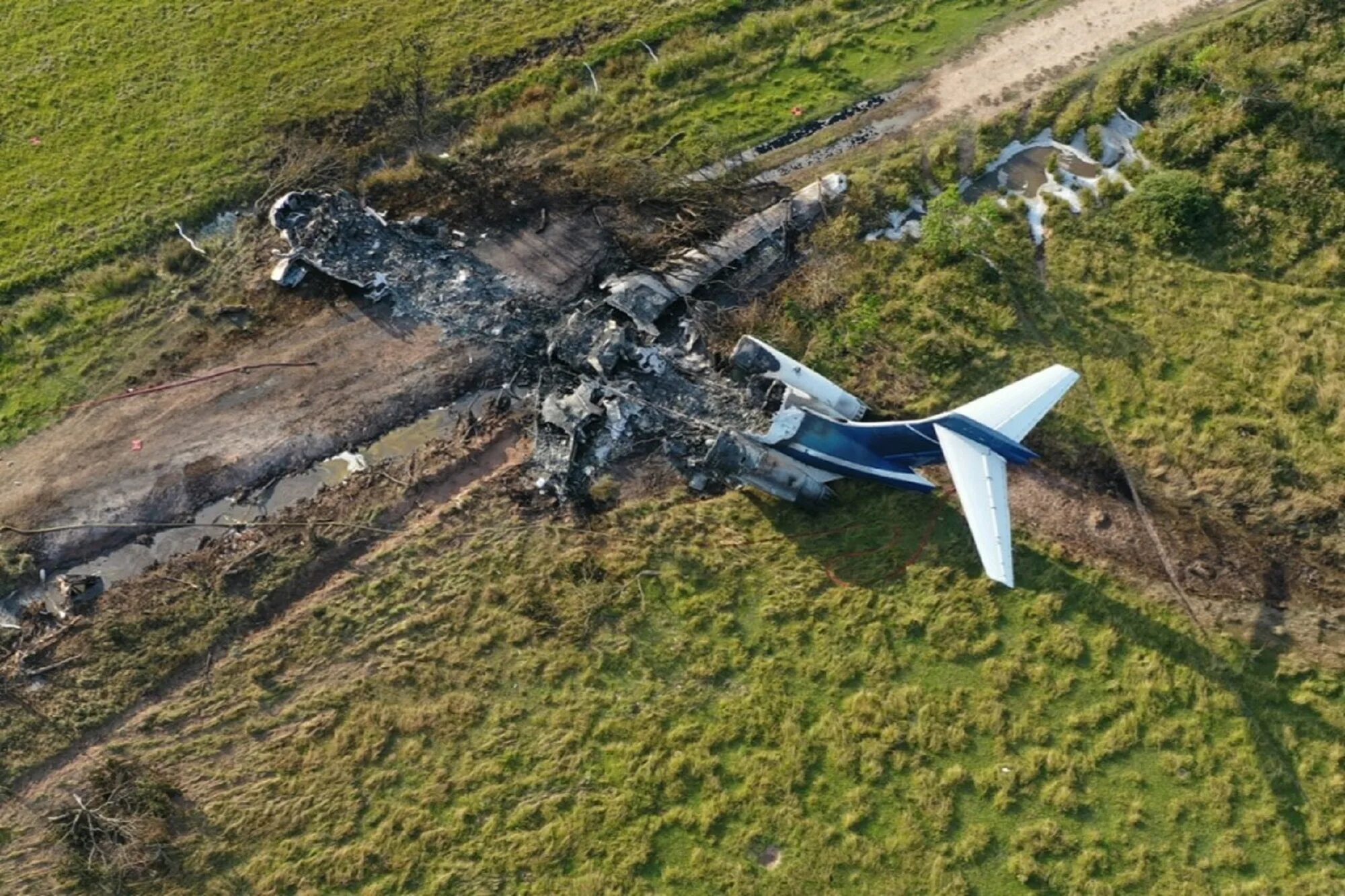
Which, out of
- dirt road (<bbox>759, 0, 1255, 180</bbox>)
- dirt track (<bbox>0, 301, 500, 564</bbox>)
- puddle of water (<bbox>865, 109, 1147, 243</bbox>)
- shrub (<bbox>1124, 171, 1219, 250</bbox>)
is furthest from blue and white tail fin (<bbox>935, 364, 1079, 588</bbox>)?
dirt track (<bbox>0, 301, 500, 564</bbox>)

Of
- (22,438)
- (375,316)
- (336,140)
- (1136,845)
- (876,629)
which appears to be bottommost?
(1136,845)

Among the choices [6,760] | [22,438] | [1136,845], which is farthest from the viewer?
[22,438]

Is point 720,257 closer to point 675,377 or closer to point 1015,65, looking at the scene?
point 675,377

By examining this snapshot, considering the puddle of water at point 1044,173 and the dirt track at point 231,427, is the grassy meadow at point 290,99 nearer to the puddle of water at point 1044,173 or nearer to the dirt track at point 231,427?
the dirt track at point 231,427


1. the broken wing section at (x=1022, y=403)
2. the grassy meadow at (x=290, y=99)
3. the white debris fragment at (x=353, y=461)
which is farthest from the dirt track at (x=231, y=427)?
the broken wing section at (x=1022, y=403)

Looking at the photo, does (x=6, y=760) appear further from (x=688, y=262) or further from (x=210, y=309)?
(x=688, y=262)

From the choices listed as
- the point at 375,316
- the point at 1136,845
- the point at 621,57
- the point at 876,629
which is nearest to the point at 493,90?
the point at 621,57
